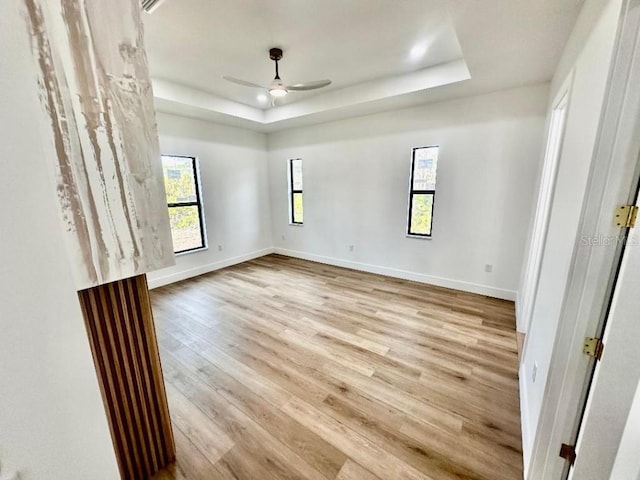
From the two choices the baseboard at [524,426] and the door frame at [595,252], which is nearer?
the door frame at [595,252]

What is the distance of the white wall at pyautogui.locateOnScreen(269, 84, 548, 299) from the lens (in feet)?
10.6

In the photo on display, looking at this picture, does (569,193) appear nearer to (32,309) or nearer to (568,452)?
(568,452)

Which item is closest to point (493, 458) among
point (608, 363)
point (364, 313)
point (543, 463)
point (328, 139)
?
point (543, 463)

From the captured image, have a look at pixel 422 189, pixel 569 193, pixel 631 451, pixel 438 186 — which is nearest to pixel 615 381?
pixel 631 451

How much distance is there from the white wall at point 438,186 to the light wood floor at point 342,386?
0.68m

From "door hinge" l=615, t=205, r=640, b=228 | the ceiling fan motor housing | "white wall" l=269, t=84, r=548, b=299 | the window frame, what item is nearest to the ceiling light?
the ceiling fan motor housing

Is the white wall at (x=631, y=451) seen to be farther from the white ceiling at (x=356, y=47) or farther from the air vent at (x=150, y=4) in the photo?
the air vent at (x=150, y=4)

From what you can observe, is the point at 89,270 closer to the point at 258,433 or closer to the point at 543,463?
the point at 258,433

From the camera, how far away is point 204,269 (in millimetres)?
4781

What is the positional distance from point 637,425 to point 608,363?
0.37 metres

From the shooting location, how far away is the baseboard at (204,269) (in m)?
4.18

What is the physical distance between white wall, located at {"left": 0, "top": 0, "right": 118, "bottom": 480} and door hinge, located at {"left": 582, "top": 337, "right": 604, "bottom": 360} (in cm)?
193

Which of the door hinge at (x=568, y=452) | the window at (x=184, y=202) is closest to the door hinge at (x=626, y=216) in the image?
the door hinge at (x=568, y=452)

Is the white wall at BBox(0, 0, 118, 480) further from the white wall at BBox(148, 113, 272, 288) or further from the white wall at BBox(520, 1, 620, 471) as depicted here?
the white wall at BBox(148, 113, 272, 288)
